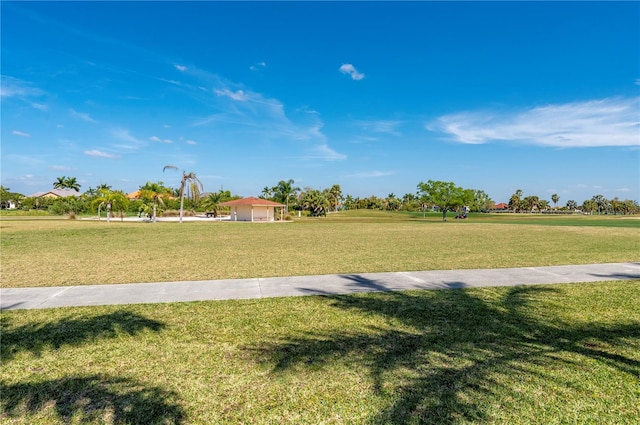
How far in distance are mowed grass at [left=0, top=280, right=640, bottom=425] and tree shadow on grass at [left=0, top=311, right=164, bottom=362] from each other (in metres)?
0.03

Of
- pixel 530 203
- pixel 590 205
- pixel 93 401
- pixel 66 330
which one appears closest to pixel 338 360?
pixel 93 401

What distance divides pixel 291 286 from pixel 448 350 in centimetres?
411

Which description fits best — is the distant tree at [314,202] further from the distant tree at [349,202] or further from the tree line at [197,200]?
the distant tree at [349,202]

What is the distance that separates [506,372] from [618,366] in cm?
139

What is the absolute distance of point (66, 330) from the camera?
5219mm

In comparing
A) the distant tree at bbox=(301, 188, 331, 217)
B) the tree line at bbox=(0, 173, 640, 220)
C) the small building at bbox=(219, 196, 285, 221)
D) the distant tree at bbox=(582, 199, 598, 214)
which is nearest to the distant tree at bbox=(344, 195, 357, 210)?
the tree line at bbox=(0, 173, 640, 220)

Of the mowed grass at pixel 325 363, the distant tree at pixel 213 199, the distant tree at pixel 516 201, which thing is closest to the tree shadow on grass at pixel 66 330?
the mowed grass at pixel 325 363

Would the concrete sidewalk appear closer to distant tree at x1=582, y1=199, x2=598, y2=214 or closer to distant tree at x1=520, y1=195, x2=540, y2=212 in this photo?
distant tree at x1=520, y1=195, x2=540, y2=212

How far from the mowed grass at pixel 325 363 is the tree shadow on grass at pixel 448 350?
0.02m

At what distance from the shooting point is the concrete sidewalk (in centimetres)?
691

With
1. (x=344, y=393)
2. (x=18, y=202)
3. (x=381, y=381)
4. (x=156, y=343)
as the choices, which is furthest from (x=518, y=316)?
(x=18, y=202)

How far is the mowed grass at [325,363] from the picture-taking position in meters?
3.25

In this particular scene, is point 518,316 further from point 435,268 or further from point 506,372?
point 435,268

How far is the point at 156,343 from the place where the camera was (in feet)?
15.7
